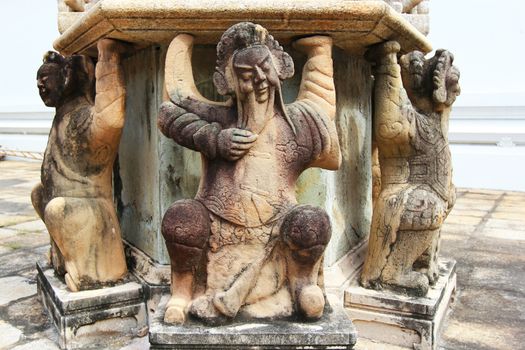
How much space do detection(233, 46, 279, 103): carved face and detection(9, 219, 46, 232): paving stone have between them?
3.56 m

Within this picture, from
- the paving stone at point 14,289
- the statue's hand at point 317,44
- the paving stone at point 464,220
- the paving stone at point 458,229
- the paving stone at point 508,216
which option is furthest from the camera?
the paving stone at point 508,216

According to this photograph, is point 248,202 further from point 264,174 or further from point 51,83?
point 51,83

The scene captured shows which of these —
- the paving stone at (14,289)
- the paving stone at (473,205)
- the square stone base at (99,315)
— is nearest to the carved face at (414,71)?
the square stone base at (99,315)

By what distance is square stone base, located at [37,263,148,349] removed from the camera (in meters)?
2.18

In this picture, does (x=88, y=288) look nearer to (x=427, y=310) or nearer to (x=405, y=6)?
(x=427, y=310)

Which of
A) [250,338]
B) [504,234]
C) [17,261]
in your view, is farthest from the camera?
[504,234]

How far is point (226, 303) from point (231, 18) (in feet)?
3.37

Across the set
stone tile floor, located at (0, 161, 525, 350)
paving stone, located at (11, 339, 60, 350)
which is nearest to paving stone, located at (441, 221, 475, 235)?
stone tile floor, located at (0, 161, 525, 350)

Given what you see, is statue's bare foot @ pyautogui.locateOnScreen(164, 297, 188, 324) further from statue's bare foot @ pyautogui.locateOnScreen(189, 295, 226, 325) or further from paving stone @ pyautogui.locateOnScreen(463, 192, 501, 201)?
paving stone @ pyautogui.locateOnScreen(463, 192, 501, 201)

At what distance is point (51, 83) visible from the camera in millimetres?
2463

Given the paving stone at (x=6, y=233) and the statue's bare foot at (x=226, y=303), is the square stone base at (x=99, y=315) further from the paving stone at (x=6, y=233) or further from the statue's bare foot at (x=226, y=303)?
the paving stone at (x=6, y=233)

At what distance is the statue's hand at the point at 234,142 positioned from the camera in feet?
5.82

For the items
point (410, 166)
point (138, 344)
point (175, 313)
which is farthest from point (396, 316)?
point (138, 344)

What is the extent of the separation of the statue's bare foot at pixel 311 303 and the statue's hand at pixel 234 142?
535 mm
